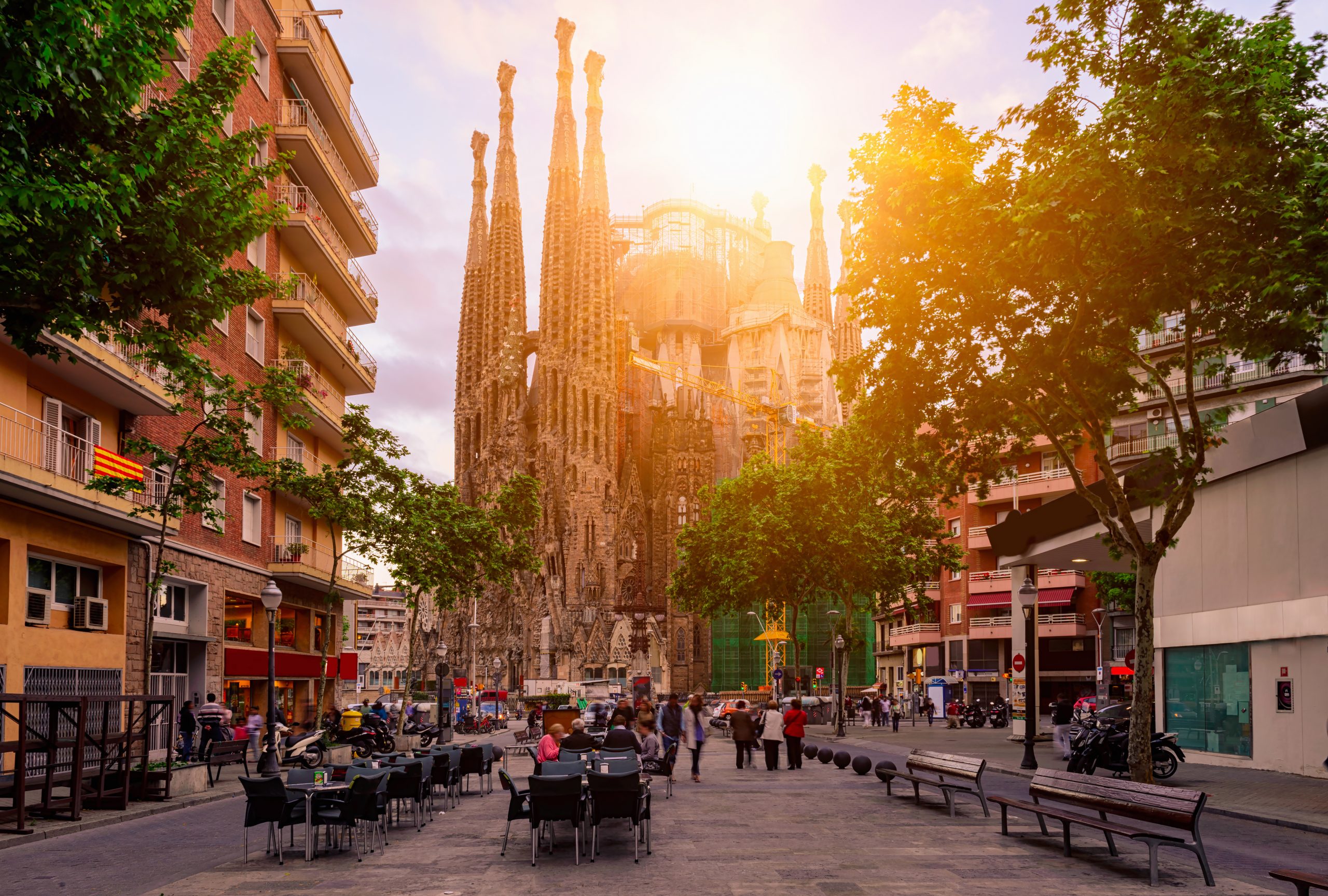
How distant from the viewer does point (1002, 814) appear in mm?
14305

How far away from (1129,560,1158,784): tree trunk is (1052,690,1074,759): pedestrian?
6.79 meters

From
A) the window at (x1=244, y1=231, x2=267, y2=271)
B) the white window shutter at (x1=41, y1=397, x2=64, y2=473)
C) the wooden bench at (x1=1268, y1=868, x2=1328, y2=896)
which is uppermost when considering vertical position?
the window at (x1=244, y1=231, x2=267, y2=271)

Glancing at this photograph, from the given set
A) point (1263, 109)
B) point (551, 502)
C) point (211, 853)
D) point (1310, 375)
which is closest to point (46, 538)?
point (211, 853)

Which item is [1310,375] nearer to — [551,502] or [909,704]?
[909,704]

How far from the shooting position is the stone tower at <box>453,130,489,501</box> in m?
112

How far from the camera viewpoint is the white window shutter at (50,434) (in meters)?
21.7

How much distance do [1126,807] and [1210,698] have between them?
16.9 metres

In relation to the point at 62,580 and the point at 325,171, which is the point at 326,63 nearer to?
the point at 325,171

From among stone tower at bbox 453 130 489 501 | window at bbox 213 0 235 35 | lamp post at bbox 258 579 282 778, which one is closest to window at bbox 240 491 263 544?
lamp post at bbox 258 579 282 778

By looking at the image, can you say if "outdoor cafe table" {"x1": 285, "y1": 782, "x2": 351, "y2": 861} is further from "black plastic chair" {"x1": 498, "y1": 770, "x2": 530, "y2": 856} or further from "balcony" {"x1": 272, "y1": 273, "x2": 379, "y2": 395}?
"balcony" {"x1": 272, "y1": 273, "x2": 379, "y2": 395}

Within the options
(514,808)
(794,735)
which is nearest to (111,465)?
(514,808)

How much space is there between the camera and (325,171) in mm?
35844

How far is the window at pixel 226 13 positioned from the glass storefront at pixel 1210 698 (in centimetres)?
2930

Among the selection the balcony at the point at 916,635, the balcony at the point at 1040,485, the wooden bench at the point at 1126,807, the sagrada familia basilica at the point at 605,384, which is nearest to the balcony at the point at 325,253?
the wooden bench at the point at 1126,807
